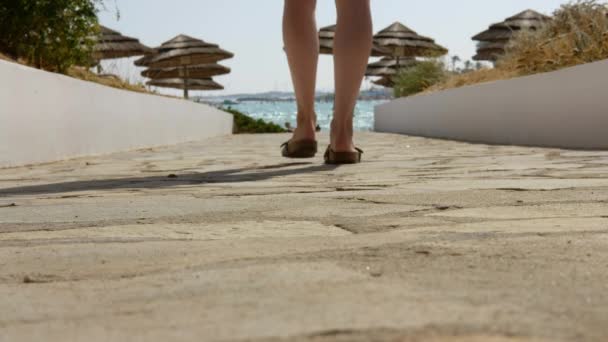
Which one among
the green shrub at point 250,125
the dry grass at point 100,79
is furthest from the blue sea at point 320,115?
the dry grass at point 100,79

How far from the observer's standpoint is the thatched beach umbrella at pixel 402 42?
70.8ft

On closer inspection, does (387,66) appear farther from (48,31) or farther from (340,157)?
Answer: (340,157)

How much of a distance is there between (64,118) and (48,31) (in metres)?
2.00

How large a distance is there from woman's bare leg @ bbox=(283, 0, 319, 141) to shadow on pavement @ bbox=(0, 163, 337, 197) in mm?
296

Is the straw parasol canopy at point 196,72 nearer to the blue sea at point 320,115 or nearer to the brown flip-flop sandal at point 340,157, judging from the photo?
the blue sea at point 320,115

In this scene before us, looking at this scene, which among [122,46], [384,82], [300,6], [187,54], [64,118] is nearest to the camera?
[300,6]

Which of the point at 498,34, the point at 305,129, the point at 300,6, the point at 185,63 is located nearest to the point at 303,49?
the point at 300,6

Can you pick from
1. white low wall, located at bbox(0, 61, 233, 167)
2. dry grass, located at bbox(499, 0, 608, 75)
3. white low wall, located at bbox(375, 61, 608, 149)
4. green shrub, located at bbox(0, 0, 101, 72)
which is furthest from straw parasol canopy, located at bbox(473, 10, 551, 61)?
green shrub, located at bbox(0, 0, 101, 72)

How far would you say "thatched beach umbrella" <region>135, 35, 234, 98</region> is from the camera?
21.2 m

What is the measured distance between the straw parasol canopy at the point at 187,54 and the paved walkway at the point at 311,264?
1890 cm

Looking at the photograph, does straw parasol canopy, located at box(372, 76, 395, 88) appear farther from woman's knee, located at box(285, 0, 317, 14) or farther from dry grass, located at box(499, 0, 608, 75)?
woman's knee, located at box(285, 0, 317, 14)

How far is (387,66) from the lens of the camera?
23203 mm

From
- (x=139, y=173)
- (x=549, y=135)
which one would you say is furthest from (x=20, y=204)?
(x=549, y=135)

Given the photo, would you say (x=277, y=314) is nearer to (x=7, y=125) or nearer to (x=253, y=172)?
(x=253, y=172)
